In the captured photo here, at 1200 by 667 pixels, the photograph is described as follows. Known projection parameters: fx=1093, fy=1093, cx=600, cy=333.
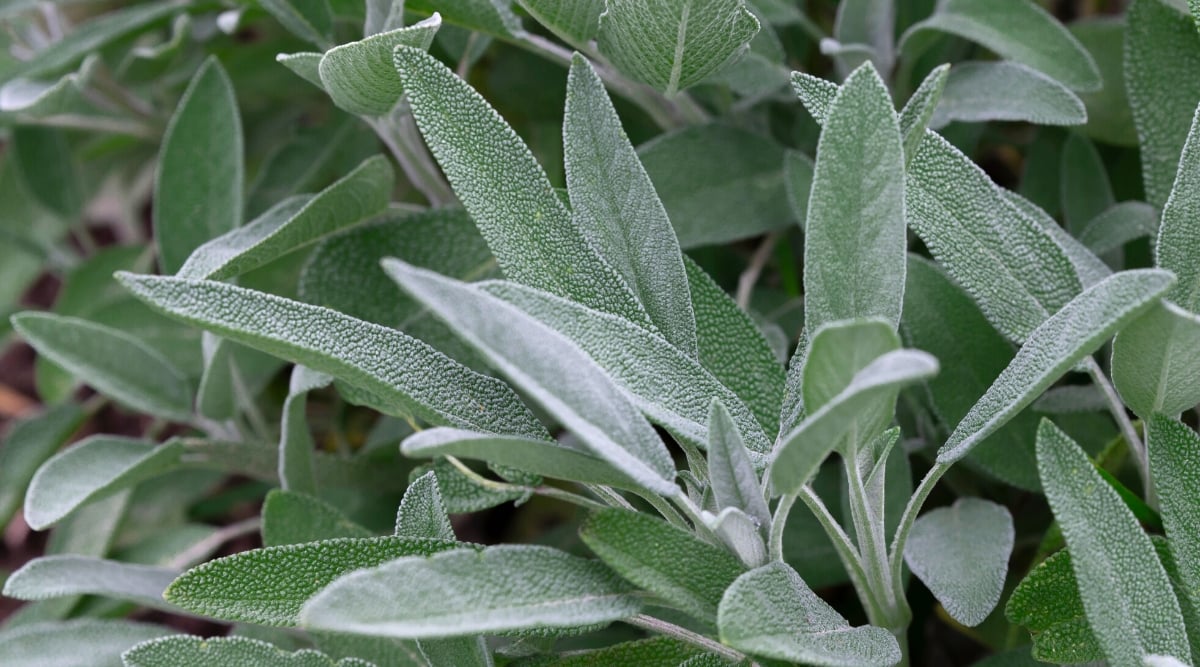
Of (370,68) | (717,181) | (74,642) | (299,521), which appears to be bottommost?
(74,642)

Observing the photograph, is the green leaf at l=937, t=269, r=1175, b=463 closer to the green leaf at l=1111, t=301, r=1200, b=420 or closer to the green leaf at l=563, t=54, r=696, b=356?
the green leaf at l=1111, t=301, r=1200, b=420

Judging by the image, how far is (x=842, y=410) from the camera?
34 cm

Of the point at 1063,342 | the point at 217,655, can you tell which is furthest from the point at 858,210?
the point at 217,655

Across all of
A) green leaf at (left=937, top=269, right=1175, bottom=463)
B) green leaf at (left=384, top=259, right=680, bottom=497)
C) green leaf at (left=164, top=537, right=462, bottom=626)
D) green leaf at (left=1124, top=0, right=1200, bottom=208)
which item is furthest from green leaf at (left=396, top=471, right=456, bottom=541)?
green leaf at (left=1124, top=0, right=1200, bottom=208)

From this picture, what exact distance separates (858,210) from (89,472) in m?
0.50

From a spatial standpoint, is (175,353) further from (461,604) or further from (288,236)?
(461,604)

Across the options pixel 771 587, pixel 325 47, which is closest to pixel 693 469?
pixel 771 587

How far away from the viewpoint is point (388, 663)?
579 millimetres

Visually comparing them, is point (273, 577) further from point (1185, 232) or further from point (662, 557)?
point (1185, 232)

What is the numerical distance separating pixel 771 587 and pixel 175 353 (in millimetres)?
614

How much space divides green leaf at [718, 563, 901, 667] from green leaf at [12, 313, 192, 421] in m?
0.49

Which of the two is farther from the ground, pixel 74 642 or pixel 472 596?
pixel 472 596

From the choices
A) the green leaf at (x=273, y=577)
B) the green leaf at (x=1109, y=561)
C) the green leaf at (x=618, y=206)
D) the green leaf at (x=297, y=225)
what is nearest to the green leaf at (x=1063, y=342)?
the green leaf at (x=1109, y=561)

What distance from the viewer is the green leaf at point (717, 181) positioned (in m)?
0.71
